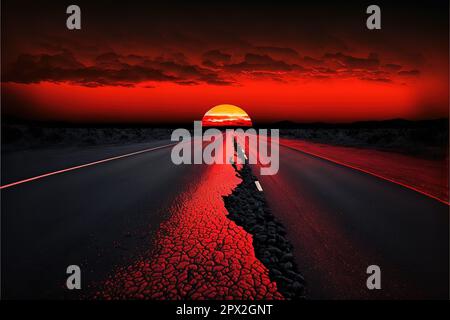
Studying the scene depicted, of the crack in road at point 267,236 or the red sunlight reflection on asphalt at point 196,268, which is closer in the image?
the red sunlight reflection on asphalt at point 196,268

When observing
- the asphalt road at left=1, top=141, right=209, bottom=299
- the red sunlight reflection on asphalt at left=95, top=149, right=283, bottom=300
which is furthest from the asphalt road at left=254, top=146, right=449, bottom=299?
the asphalt road at left=1, top=141, right=209, bottom=299

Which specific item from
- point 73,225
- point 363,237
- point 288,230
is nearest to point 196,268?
point 288,230

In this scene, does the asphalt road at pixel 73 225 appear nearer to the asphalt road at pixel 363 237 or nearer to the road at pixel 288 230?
the road at pixel 288 230

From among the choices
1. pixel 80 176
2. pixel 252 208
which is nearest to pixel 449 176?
pixel 252 208

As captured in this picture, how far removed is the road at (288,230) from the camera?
286 centimetres

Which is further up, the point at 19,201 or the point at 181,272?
the point at 19,201

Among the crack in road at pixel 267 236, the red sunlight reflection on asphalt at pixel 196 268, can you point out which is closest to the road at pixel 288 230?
the crack in road at pixel 267 236

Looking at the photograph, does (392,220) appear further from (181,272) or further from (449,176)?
(449,176)

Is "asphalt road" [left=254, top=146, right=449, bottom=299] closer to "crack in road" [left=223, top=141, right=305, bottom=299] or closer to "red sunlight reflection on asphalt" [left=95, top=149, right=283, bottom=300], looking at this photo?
"crack in road" [left=223, top=141, right=305, bottom=299]

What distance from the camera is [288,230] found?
4160mm

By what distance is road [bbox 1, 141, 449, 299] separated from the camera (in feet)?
9.37

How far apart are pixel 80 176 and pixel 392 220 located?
820 centimetres
